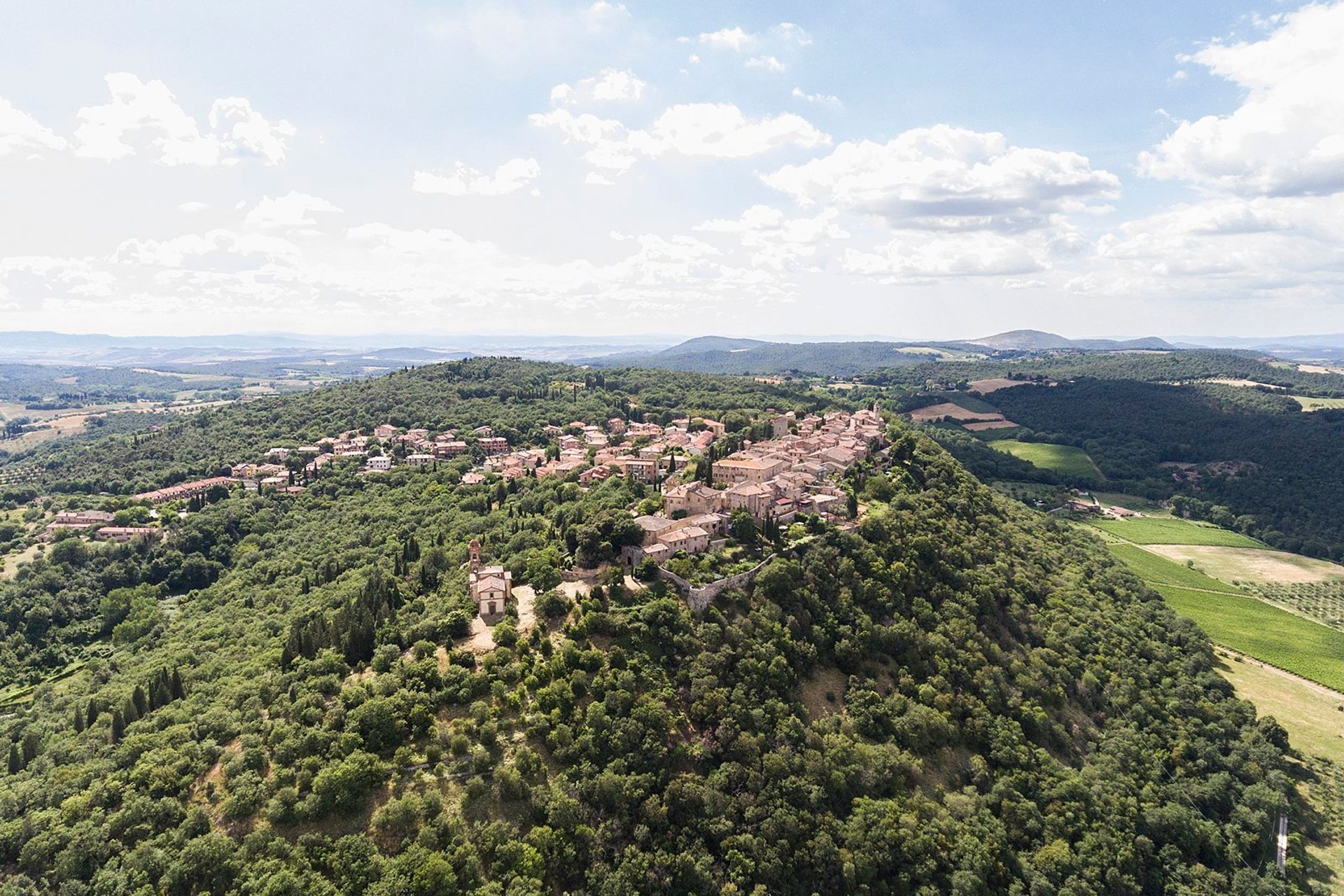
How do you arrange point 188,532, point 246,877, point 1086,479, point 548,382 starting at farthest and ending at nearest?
point 548,382, point 1086,479, point 188,532, point 246,877

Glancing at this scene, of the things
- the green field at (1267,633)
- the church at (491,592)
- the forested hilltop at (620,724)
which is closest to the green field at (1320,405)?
the green field at (1267,633)

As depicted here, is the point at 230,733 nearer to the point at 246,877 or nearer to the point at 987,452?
the point at 246,877

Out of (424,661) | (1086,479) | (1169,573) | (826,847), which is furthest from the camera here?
(1086,479)

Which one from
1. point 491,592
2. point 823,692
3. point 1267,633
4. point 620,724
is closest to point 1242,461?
point 1267,633

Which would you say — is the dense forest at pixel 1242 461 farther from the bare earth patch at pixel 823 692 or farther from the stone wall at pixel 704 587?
the stone wall at pixel 704 587

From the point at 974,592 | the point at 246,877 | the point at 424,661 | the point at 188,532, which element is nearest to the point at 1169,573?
the point at 974,592

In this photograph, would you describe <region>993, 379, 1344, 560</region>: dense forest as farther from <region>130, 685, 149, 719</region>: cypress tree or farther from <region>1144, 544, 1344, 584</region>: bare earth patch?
<region>130, 685, 149, 719</region>: cypress tree

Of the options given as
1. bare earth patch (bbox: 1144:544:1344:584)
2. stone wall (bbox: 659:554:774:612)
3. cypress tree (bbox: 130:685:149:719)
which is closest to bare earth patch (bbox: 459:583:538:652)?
stone wall (bbox: 659:554:774:612)
